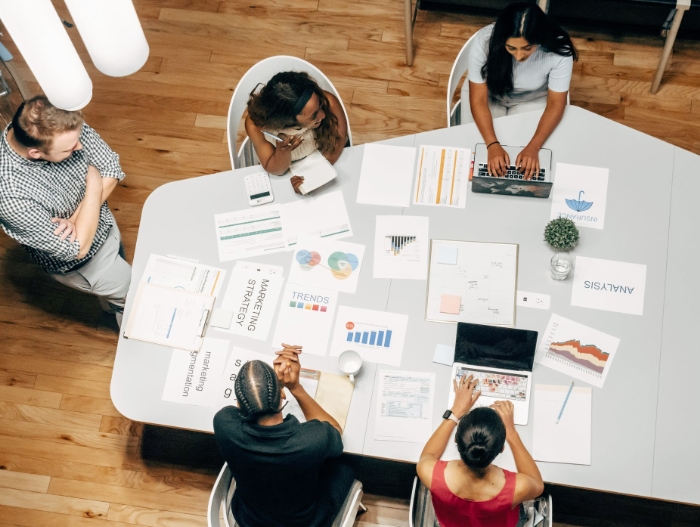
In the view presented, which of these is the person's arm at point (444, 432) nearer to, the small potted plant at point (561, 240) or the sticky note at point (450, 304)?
the sticky note at point (450, 304)

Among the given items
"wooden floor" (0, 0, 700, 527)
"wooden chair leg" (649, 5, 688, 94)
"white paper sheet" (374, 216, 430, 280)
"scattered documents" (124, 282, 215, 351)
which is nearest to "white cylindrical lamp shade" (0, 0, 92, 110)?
"scattered documents" (124, 282, 215, 351)

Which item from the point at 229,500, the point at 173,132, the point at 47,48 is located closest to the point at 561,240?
the point at 229,500

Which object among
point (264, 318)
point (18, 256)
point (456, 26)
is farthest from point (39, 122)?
point (456, 26)

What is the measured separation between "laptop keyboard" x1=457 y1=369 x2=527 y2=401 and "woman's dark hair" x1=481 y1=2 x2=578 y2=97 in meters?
1.26

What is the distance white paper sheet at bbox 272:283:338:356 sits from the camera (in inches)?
96.1

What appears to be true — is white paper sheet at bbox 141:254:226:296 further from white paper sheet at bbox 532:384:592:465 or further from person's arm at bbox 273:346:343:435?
white paper sheet at bbox 532:384:592:465

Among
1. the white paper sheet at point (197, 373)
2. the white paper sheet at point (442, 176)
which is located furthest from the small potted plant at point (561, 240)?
the white paper sheet at point (197, 373)

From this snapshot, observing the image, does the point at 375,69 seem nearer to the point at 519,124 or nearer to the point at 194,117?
the point at 194,117

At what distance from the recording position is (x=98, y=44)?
131 centimetres

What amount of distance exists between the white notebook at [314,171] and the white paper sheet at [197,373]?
672 mm

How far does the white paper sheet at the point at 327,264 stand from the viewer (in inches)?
98.8

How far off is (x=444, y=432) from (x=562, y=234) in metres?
0.82

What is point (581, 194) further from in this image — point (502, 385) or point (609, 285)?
point (502, 385)

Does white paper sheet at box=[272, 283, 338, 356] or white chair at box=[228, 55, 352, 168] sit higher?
white chair at box=[228, 55, 352, 168]
